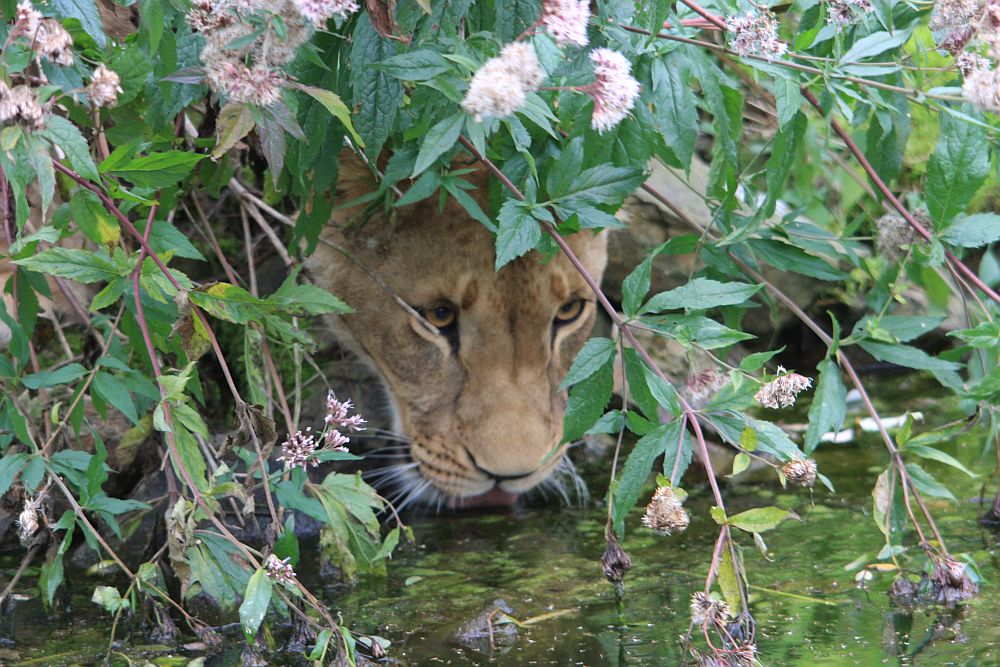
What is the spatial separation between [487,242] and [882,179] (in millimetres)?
1236

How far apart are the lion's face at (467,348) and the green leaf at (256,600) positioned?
1.54 meters

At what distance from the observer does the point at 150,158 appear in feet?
7.51

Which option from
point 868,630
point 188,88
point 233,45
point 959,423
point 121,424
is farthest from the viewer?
point 121,424

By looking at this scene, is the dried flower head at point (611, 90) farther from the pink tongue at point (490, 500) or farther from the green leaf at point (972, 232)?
the pink tongue at point (490, 500)

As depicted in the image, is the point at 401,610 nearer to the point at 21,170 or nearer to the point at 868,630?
the point at 868,630

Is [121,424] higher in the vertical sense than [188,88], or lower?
lower

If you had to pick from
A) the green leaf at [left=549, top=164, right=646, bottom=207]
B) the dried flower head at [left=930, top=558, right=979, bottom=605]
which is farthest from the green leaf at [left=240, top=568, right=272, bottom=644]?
the dried flower head at [left=930, top=558, right=979, bottom=605]

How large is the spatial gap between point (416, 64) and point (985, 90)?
3.08 feet

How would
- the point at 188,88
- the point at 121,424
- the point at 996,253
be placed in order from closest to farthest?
1. the point at 188,88
2. the point at 121,424
3. the point at 996,253

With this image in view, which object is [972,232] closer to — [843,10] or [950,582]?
[843,10]

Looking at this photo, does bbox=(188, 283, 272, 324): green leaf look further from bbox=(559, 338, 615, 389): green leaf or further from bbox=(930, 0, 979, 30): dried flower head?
bbox=(930, 0, 979, 30): dried flower head

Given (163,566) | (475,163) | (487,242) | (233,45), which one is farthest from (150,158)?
(487,242)

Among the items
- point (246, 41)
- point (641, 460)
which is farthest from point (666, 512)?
point (246, 41)

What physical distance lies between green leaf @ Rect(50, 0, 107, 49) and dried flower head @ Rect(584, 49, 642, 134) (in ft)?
2.63
